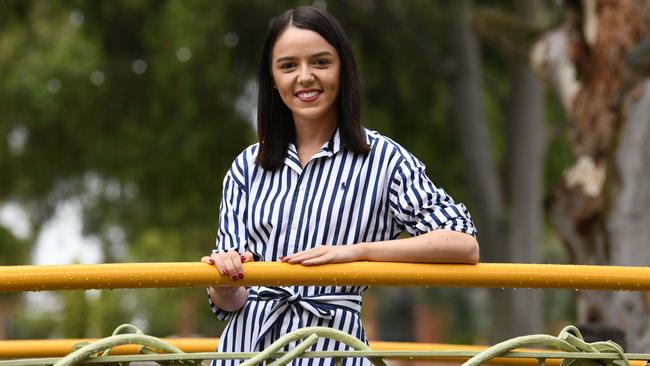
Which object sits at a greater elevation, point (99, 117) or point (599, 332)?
point (99, 117)

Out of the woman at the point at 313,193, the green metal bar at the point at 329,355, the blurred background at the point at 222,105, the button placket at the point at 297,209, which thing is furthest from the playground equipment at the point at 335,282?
the blurred background at the point at 222,105

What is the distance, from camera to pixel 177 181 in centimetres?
1650

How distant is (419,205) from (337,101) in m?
0.34

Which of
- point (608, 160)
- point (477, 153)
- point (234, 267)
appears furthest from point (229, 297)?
point (477, 153)

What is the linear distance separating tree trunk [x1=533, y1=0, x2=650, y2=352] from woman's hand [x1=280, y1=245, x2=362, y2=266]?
5.47 meters

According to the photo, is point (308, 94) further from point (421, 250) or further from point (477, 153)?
point (477, 153)

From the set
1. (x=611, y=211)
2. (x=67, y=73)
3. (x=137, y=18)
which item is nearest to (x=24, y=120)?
(x=67, y=73)

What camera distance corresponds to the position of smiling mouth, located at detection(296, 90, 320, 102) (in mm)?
3039

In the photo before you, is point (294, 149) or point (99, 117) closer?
point (294, 149)

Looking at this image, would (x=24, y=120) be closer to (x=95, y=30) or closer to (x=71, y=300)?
(x=95, y=30)

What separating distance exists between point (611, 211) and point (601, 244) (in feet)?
0.72

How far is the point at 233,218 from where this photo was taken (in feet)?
9.96

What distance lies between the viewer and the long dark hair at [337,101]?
119 inches

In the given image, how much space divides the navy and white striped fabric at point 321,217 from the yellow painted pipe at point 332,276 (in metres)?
0.27
